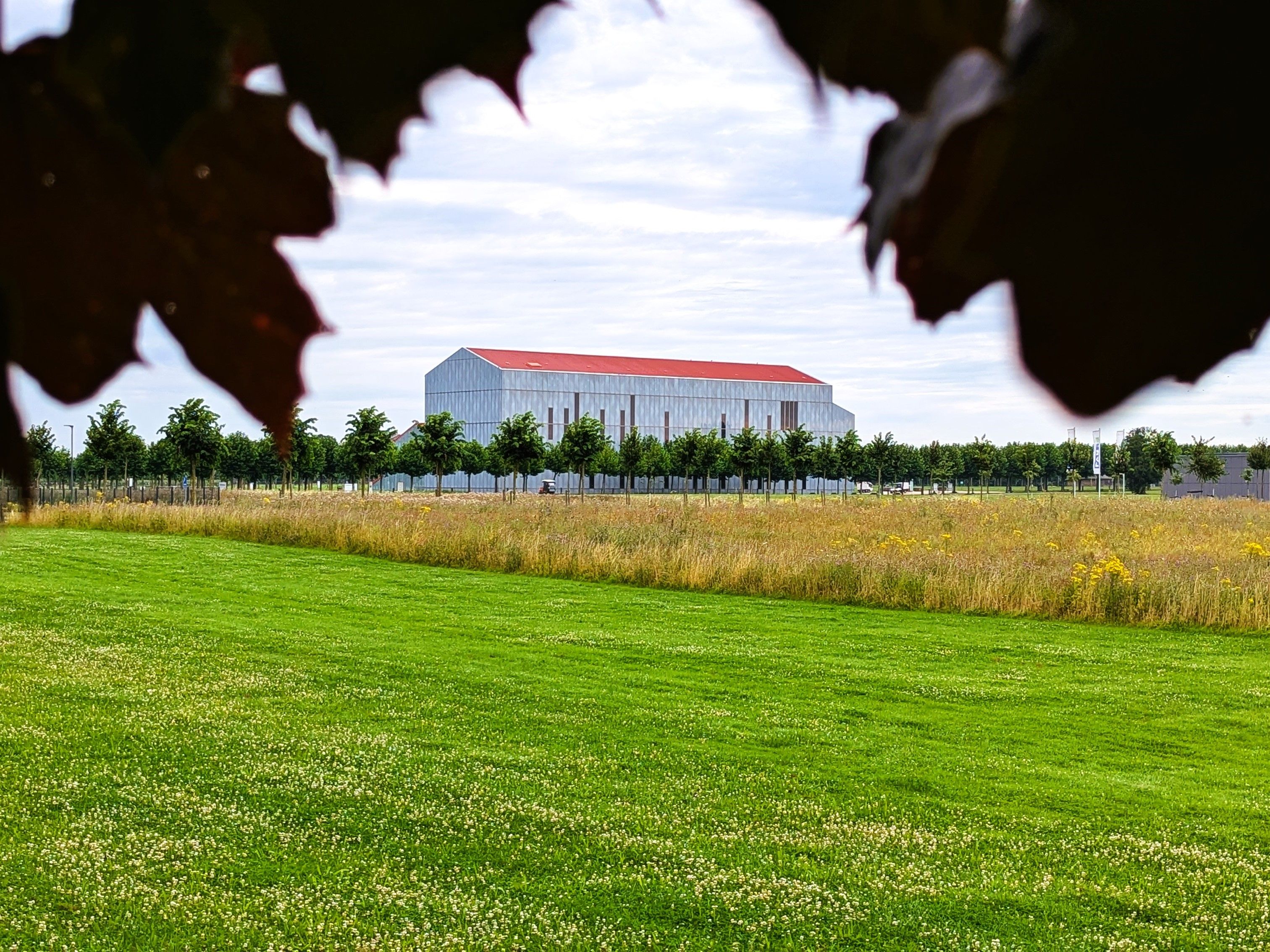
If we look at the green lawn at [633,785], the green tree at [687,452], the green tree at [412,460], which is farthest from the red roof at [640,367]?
the green tree at [687,452]

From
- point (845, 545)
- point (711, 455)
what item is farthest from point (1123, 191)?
point (711, 455)

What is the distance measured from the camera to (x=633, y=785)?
6738 millimetres

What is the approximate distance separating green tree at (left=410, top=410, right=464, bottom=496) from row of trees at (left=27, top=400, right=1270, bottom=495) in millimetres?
84

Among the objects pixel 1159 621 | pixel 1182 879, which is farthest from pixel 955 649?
pixel 1182 879

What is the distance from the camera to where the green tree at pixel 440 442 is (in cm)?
3700

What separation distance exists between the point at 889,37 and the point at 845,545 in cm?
1653

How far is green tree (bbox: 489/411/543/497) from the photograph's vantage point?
37344 millimetres

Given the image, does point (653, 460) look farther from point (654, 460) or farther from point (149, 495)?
point (149, 495)

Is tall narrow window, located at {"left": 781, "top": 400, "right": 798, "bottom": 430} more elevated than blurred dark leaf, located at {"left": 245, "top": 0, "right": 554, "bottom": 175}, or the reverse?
blurred dark leaf, located at {"left": 245, "top": 0, "right": 554, "bottom": 175}

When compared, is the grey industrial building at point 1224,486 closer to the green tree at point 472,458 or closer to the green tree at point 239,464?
the green tree at point 472,458

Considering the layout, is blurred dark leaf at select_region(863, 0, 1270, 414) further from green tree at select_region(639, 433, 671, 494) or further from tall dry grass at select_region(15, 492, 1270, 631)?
green tree at select_region(639, 433, 671, 494)

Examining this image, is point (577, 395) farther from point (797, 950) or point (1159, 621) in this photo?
point (1159, 621)

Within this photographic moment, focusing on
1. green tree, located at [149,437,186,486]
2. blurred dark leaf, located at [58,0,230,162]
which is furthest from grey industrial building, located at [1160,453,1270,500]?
blurred dark leaf, located at [58,0,230,162]

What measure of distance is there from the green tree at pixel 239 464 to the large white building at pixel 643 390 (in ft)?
121
